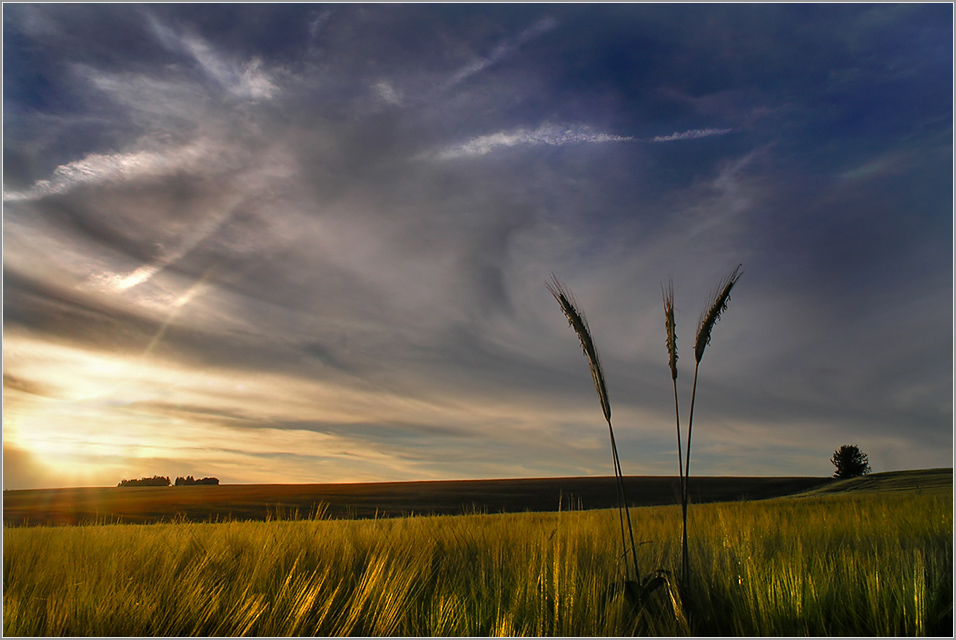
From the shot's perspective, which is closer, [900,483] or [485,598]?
[485,598]

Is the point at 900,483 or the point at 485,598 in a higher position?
the point at 900,483

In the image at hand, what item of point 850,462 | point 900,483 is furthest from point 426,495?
point 850,462

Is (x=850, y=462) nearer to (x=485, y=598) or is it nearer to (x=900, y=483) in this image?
(x=900, y=483)

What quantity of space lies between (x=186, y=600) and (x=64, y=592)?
0.87 meters

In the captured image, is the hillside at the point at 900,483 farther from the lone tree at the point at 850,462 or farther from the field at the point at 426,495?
the lone tree at the point at 850,462

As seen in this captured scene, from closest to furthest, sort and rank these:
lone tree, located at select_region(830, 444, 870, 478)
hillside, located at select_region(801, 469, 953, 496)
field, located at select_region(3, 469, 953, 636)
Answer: field, located at select_region(3, 469, 953, 636)
hillside, located at select_region(801, 469, 953, 496)
lone tree, located at select_region(830, 444, 870, 478)

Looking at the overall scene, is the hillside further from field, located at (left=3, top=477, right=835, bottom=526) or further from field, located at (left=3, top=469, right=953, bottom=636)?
field, located at (left=3, top=469, right=953, bottom=636)

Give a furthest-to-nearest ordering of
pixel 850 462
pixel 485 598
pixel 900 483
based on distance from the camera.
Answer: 1. pixel 850 462
2. pixel 900 483
3. pixel 485 598

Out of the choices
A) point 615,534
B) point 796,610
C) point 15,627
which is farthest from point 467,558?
point 15,627

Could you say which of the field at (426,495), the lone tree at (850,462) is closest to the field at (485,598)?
the field at (426,495)

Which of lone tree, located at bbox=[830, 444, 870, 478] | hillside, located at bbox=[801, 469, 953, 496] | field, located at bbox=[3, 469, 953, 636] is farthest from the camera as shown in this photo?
lone tree, located at bbox=[830, 444, 870, 478]

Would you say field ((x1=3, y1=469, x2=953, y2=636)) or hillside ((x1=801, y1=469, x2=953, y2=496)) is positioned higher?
hillside ((x1=801, y1=469, x2=953, y2=496))

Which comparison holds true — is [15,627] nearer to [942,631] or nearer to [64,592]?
[64,592]

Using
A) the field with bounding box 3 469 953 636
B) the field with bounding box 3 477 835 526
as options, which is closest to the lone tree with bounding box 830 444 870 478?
the field with bounding box 3 477 835 526
